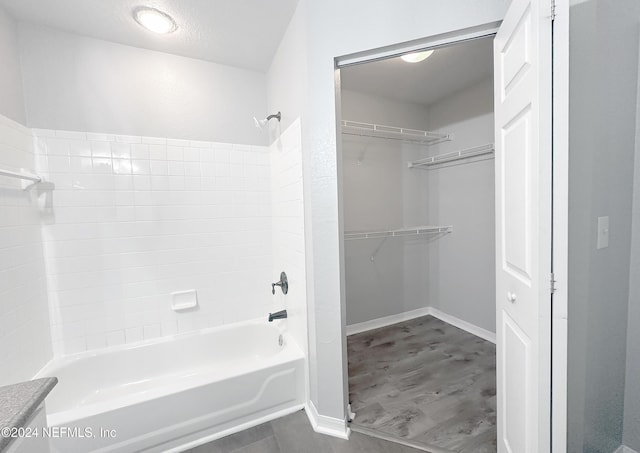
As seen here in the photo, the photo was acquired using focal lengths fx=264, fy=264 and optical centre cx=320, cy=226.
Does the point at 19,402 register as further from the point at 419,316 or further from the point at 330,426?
the point at 419,316

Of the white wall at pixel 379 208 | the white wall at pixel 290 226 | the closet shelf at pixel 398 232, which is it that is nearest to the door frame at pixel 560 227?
the white wall at pixel 290 226

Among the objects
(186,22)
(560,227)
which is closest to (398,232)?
(560,227)

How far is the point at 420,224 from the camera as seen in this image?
3.12 meters

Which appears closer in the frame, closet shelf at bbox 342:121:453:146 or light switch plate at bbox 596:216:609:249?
light switch plate at bbox 596:216:609:249

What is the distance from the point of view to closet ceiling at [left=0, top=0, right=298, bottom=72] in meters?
1.55

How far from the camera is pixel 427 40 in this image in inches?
51.0

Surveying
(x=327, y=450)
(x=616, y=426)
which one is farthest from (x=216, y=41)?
(x=616, y=426)

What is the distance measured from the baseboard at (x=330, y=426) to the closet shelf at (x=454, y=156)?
2500 mm

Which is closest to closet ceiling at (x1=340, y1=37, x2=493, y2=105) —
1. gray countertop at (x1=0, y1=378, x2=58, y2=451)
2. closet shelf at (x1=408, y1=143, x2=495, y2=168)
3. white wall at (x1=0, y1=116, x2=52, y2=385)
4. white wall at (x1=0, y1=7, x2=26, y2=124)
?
closet shelf at (x1=408, y1=143, x2=495, y2=168)

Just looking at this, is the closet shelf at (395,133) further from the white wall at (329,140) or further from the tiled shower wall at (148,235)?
the white wall at (329,140)


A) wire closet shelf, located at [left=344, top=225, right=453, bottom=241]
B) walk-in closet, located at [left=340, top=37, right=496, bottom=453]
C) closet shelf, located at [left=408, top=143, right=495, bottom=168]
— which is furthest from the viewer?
wire closet shelf, located at [left=344, top=225, right=453, bottom=241]

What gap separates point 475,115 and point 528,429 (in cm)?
262

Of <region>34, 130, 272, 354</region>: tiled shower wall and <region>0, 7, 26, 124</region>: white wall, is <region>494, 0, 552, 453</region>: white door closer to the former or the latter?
<region>34, 130, 272, 354</region>: tiled shower wall

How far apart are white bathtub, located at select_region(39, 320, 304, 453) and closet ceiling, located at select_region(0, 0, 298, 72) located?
7.15 ft
